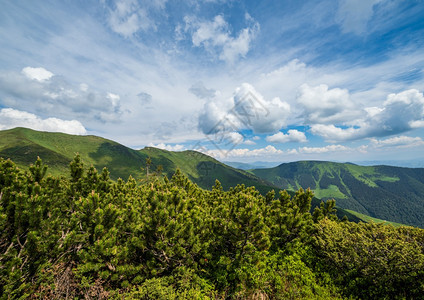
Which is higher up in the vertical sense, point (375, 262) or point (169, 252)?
point (169, 252)

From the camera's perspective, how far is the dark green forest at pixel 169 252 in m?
9.84

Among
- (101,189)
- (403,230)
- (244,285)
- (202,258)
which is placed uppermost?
(101,189)

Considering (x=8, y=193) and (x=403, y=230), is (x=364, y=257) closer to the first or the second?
(x=403, y=230)

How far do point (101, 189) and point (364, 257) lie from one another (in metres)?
22.3

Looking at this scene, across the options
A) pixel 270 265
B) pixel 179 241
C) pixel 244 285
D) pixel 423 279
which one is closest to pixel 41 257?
pixel 179 241

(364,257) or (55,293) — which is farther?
(364,257)

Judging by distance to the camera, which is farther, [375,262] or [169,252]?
[375,262]

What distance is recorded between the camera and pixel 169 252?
12.4m

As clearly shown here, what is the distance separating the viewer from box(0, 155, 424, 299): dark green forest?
9836 millimetres

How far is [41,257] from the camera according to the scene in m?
9.95

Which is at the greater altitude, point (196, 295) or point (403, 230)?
point (403, 230)

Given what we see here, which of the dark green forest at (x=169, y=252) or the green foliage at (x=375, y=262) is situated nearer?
the dark green forest at (x=169, y=252)

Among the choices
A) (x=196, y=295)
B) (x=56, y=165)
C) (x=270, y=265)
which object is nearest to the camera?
(x=196, y=295)

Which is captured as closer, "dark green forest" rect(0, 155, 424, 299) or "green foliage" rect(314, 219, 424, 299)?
"dark green forest" rect(0, 155, 424, 299)
